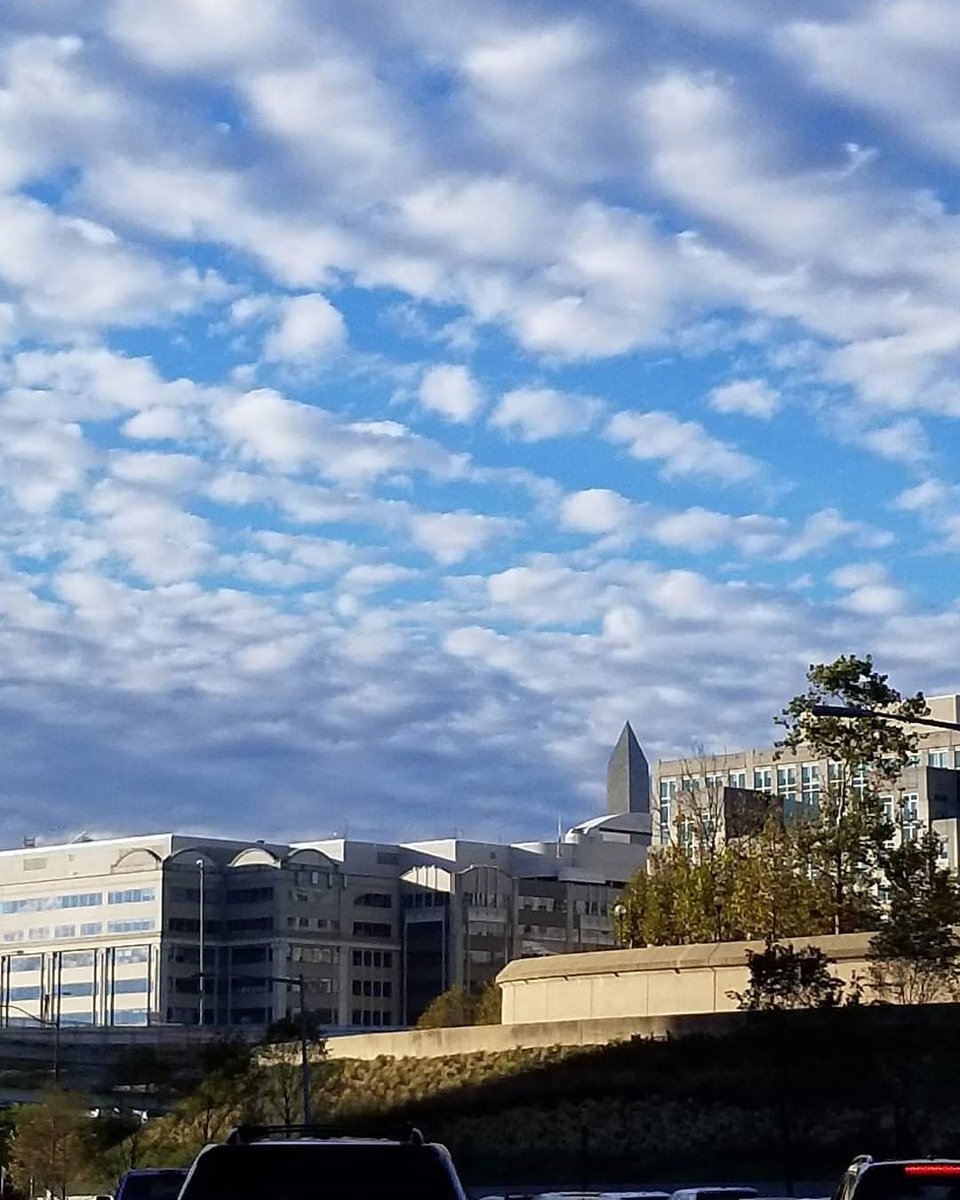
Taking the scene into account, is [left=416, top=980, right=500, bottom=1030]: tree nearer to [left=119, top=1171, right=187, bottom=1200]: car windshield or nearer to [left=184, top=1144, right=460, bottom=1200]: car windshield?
[left=119, top=1171, right=187, bottom=1200]: car windshield

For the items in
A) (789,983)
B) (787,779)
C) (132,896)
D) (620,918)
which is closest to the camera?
(789,983)

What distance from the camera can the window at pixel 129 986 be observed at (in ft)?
631

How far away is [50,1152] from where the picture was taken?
8175cm

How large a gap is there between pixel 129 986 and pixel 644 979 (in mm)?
128487

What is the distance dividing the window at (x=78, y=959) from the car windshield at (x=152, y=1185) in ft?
551

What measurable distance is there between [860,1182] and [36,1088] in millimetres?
98187

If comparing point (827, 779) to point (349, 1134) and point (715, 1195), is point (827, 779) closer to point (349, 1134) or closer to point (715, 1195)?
point (715, 1195)

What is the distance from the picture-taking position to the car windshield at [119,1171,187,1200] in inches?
1281

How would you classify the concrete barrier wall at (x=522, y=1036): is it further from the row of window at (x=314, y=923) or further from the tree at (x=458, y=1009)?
the row of window at (x=314, y=923)

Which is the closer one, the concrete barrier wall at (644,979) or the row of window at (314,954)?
the concrete barrier wall at (644,979)

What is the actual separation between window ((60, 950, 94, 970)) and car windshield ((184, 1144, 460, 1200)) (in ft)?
620

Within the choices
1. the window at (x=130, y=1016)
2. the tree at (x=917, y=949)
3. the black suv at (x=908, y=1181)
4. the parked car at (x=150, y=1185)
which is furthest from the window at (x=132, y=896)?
the black suv at (x=908, y=1181)

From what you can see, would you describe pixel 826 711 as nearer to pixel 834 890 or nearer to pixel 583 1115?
pixel 583 1115

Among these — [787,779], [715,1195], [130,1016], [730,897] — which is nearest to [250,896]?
[130,1016]
